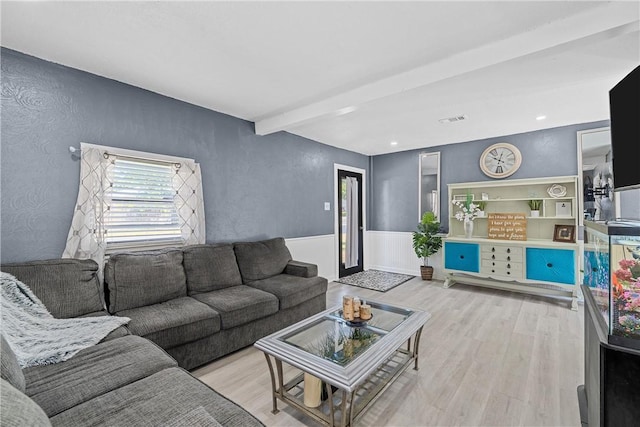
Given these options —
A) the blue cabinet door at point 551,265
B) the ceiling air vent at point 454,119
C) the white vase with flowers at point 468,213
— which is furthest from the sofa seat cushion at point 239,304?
the blue cabinet door at point 551,265

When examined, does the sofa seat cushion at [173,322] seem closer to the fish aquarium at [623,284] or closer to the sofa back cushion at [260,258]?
the sofa back cushion at [260,258]

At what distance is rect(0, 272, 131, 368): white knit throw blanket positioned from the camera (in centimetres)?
145

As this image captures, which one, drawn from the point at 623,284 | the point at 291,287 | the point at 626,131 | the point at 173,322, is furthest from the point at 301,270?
the point at 626,131

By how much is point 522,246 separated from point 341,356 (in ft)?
11.4

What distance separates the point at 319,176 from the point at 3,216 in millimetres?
3554

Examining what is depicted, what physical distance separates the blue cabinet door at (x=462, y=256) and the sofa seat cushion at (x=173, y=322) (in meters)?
3.59

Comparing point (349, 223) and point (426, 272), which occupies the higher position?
point (349, 223)

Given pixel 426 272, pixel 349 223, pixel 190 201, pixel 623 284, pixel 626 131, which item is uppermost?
pixel 626 131

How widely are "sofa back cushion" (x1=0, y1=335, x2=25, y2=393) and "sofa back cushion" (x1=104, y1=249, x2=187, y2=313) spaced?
1190 millimetres

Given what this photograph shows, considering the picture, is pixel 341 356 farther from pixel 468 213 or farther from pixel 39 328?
pixel 468 213

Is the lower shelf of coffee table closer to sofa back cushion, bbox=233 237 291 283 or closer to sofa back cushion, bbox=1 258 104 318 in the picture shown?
sofa back cushion, bbox=233 237 291 283

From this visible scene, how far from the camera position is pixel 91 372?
1337 mm

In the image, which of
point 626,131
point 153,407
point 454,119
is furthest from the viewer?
point 454,119

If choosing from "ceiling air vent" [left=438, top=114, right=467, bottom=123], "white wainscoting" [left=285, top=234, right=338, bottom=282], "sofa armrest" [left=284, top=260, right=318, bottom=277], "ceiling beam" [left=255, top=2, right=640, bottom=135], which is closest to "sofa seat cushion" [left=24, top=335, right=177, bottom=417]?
"sofa armrest" [left=284, top=260, right=318, bottom=277]
